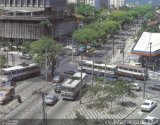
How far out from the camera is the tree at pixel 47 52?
66312mm

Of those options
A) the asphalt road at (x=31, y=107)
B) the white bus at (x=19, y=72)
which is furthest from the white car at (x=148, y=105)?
the white bus at (x=19, y=72)

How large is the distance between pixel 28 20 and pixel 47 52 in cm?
3573

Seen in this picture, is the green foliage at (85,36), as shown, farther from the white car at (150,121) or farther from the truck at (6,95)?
the white car at (150,121)

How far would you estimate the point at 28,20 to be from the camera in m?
102

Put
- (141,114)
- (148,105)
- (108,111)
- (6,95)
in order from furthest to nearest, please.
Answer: (6,95)
(148,105)
(108,111)
(141,114)

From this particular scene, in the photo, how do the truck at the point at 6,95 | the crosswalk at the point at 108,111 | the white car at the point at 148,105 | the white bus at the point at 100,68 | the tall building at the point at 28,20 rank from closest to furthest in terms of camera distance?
the crosswalk at the point at 108,111 → the white car at the point at 148,105 → the truck at the point at 6,95 → the white bus at the point at 100,68 → the tall building at the point at 28,20

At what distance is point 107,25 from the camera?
11394 cm

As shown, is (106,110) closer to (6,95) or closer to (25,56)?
(6,95)

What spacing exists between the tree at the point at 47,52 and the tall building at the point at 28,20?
88.1ft

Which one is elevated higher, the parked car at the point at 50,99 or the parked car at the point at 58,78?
the parked car at the point at 58,78

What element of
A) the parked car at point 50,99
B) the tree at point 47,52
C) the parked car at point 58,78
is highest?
the tree at point 47,52

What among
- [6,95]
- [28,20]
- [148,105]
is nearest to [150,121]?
[148,105]

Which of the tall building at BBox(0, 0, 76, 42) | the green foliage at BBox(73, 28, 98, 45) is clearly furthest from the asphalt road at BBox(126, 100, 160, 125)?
the tall building at BBox(0, 0, 76, 42)

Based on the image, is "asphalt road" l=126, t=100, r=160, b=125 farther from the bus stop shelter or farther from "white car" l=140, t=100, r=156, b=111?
the bus stop shelter
